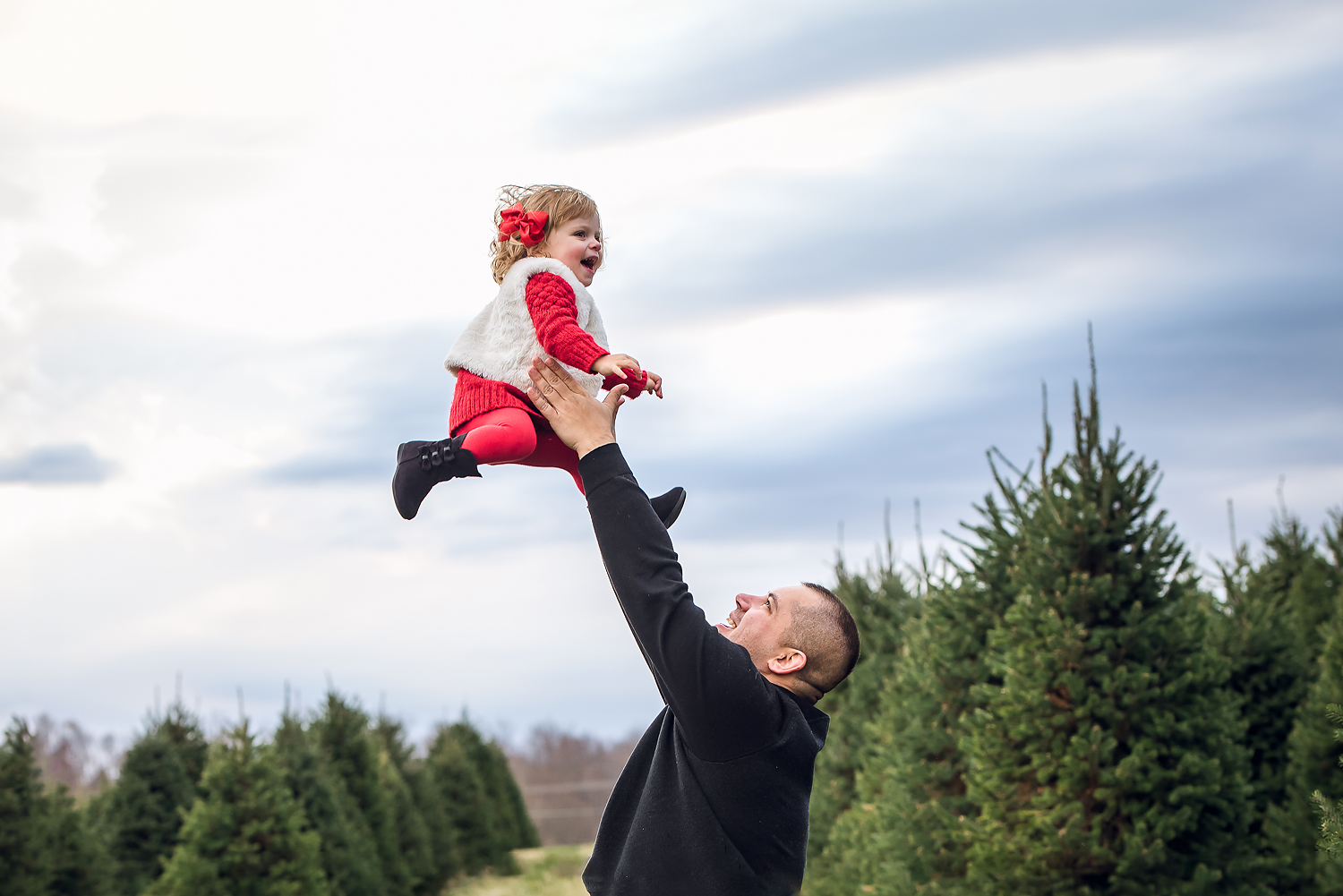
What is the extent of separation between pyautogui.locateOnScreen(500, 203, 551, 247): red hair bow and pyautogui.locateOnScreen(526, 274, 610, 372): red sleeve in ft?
0.89

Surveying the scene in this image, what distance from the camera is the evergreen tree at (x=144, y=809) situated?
538 inches

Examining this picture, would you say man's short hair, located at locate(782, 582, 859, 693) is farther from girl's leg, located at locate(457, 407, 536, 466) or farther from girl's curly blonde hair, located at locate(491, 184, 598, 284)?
girl's curly blonde hair, located at locate(491, 184, 598, 284)

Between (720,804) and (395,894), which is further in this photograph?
(395,894)

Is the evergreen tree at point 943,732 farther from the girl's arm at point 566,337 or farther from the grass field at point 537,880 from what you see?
the grass field at point 537,880

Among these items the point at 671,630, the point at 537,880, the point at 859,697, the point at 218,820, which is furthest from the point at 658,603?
the point at 537,880

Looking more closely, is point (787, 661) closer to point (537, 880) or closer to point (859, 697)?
point (859, 697)

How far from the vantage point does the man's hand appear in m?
3.18

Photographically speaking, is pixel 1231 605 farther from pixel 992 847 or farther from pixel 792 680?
pixel 792 680

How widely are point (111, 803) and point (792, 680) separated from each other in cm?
1285

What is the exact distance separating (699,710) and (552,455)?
0.90 meters

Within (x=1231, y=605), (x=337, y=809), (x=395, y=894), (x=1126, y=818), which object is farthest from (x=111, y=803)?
(x=1231, y=605)

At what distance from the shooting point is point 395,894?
63.9 feet

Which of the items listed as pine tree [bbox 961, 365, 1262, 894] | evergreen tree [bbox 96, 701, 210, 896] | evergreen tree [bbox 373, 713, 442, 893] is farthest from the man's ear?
evergreen tree [bbox 373, 713, 442, 893]

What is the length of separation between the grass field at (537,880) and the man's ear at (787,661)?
57.5 feet
